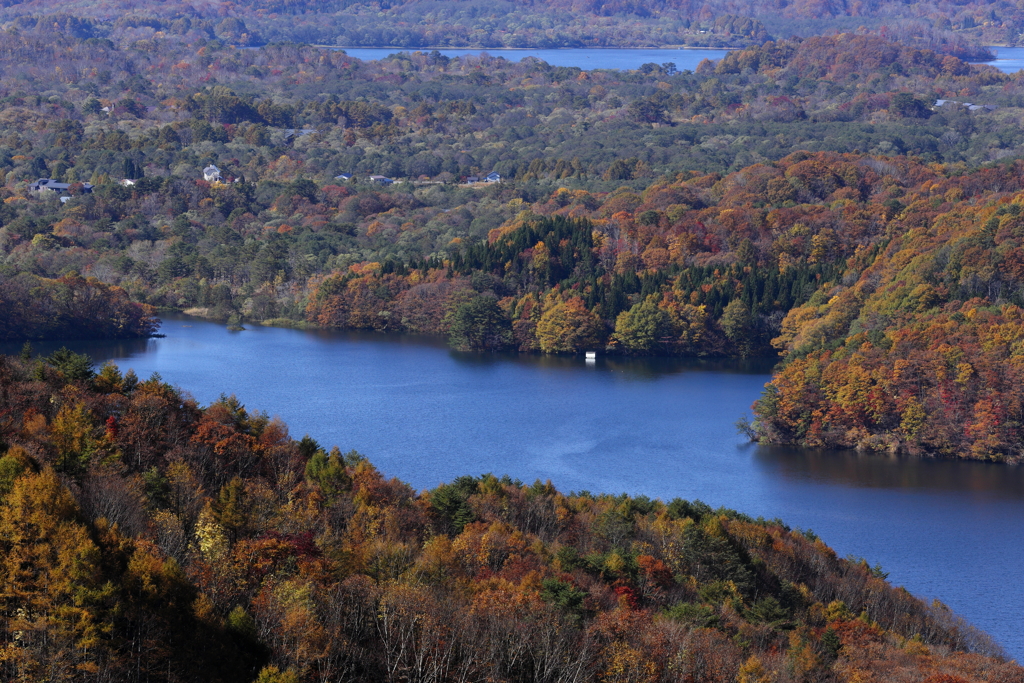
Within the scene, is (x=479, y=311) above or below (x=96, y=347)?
above

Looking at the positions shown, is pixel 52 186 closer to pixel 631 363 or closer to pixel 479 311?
pixel 479 311

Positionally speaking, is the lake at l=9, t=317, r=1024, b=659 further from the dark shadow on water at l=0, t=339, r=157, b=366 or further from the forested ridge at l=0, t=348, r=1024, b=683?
the forested ridge at l=0, t=348, r=1024, b=683

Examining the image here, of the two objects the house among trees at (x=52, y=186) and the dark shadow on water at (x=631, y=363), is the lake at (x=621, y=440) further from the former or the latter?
the house among trees at (x=52, y=186)

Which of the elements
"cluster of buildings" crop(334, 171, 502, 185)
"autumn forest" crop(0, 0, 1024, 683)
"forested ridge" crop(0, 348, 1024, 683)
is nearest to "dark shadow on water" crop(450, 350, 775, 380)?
"autumn forest" crop(0, 0, 1024, 683)

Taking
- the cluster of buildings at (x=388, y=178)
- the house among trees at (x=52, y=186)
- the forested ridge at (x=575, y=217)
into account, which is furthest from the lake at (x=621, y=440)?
the cluster of buildings at (x=388, y=178)

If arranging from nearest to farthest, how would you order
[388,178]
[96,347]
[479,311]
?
[96,347], [479,311], [388,178]

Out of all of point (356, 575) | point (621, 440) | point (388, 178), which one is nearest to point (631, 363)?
point (621, 440)

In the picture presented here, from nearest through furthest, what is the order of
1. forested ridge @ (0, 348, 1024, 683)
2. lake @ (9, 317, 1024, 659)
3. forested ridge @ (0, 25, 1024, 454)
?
forested ridge @ (0, 348, 1024, 683)
lake @ (9, 317, 1024, 659)
forested ridge @ (0, 25, 1024, 454)
